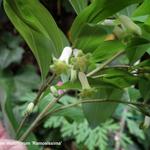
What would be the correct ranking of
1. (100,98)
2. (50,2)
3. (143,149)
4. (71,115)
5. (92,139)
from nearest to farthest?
(100,98), (71,115), (92,139), (143,149), (50,2)

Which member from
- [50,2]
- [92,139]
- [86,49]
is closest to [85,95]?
[86,49]

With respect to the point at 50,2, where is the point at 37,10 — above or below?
above

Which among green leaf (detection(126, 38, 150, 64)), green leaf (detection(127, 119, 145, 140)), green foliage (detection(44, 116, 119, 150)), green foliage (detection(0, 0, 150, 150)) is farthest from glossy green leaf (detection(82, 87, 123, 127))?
green leaf (detection(127, 119, 145, 140))

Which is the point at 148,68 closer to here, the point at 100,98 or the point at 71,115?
the point at 100,98

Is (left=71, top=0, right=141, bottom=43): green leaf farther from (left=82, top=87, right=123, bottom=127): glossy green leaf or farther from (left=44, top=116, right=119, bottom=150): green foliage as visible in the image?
(left=44, top=116, right=119, bottom=150): green foliage

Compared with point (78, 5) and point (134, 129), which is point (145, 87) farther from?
point (134, 129)

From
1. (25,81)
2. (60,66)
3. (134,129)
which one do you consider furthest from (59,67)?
(25,81)
